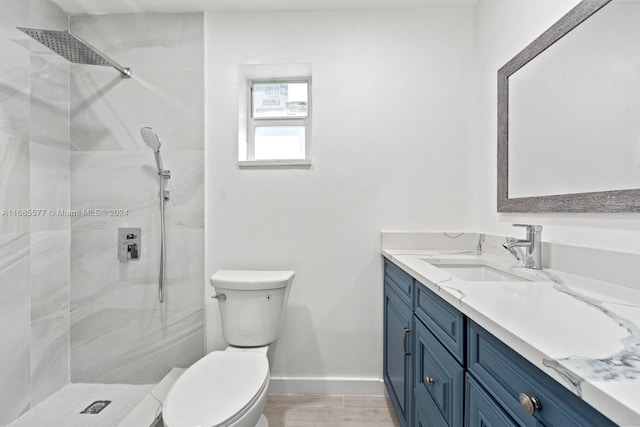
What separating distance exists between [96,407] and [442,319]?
1.92 metres

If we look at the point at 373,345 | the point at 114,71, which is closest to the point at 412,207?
the point at 373,345

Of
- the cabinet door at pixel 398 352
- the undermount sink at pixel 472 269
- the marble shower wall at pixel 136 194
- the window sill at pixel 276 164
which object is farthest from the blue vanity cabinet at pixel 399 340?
the marble shower wall at pixel 136 194

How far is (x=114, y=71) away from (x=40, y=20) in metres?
0.40

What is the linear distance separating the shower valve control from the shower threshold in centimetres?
75

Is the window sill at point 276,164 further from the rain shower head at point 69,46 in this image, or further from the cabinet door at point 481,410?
the cabinet door at point 481,410

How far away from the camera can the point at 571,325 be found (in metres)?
0.66

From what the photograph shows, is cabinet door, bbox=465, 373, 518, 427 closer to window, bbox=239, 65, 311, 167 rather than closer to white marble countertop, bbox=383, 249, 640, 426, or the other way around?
white marble countertop, bbox=383, 249, 640, 426

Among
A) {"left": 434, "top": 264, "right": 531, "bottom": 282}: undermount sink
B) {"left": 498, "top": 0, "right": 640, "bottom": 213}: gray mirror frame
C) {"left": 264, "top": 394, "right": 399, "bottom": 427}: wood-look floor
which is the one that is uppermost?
{"left": 498, "top": 0, "right": 640, "bottom": 213}: gray mirror frame

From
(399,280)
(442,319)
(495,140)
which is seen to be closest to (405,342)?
(399,280)

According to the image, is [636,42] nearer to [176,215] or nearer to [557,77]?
[557,77]

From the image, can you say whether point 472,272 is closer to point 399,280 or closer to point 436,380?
point 399,280

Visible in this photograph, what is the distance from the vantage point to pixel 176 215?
193cm

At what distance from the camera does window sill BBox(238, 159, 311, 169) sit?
6.20 feet

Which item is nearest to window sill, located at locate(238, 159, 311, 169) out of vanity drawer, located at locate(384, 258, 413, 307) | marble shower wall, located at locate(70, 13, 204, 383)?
marble shower wall, located at locate(70, 13, 204, 383)
